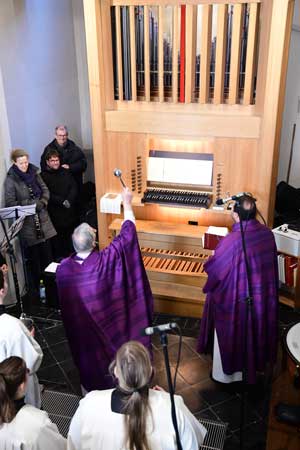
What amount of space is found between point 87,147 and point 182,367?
5.71 meters

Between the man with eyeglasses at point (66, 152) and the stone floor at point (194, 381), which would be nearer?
the stone floor at point (194, 381)

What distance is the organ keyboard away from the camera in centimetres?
584

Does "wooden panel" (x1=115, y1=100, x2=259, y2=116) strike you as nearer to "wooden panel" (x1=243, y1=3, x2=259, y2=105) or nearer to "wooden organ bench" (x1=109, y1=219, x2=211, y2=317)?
"wooden panel" (x1=243, y1=3, x2=259, y2=105)

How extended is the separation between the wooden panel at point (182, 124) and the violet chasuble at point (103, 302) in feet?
6.07

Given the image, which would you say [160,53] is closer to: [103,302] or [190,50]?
[190,50]

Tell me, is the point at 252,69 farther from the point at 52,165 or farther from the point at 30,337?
the point at 30,337

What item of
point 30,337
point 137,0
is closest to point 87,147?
point 137,0

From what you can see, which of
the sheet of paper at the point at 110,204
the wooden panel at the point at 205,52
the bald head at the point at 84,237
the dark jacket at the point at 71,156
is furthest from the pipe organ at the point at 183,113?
the bald head at the point at 84,237

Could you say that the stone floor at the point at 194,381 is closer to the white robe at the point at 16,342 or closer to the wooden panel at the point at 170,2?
the white robe at the point at 16,342

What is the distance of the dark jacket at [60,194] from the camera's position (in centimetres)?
666

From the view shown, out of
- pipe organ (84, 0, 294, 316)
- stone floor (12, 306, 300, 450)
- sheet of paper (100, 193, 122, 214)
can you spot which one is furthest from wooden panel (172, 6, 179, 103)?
stone floor (12, 306, 300, 450)

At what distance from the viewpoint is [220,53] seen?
17.5ft

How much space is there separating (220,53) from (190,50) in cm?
34

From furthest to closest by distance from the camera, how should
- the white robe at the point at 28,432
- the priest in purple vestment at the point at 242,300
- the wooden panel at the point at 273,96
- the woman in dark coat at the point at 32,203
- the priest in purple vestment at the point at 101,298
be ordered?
1. the woman in dark coat at the point at 32,203
2. the wooden panel at the point at 273,96
3. the priest in purple vestment at the point at 242,300
4. the priest in purple vestment at the point at 101,298
5. the white robe at the point at 28,432
